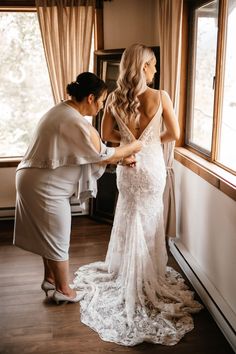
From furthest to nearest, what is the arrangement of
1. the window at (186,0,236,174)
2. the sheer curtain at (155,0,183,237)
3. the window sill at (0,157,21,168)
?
1. the window sill at (0,157,21,168)
2. the sheer curtain at (155,0,183,237)
3. the window at (186,0,236,174)

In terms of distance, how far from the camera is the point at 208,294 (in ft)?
8.09

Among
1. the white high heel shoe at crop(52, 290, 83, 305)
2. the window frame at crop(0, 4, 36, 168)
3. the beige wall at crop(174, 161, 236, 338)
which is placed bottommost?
the white high heel shoe at crop(52, 290, 83, 305)

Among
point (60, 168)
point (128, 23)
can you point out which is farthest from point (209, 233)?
point (128, 23)

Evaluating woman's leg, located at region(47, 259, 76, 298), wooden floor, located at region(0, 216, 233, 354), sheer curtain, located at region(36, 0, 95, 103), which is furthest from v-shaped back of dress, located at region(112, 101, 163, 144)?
sheer curtain, located at region(36, 0, 95, 103)

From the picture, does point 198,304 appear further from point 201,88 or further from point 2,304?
point 201,88

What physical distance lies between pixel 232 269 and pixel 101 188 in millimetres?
2057

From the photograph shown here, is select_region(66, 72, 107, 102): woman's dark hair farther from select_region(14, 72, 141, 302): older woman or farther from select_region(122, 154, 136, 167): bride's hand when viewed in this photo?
select_region(122, 154, 136, 167): bride's hand

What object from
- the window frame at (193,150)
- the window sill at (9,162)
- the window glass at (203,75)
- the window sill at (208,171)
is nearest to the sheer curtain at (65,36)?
the window sill at (9,162)

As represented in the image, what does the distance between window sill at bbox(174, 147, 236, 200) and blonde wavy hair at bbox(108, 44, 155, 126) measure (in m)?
0.58

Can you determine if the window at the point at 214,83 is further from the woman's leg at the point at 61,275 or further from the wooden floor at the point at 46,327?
the woman's leg at the point at 61,275

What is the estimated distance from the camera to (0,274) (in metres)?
2.96

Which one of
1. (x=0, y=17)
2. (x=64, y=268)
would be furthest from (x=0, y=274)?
(x=0, y=17)

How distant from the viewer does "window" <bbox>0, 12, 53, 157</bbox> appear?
383cm

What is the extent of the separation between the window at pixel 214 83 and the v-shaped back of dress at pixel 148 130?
434mm
